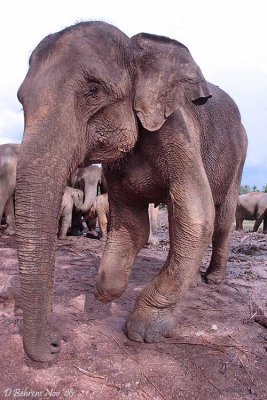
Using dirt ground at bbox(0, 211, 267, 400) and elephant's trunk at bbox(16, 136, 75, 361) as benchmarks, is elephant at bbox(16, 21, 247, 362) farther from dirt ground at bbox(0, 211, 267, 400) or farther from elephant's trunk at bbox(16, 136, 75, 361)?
dirt ground at bbox(0, 211, 267, 400)

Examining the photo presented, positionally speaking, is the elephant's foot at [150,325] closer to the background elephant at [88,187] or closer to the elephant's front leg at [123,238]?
the elephant's front leg at [123,238]

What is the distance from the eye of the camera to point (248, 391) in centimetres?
257

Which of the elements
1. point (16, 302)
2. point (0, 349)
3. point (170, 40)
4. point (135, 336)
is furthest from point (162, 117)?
point (16, 302)

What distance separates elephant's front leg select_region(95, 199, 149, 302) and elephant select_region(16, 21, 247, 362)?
12mm

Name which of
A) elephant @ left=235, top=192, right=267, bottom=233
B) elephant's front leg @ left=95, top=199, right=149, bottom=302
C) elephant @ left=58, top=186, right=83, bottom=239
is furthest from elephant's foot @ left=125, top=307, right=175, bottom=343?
elephant @ left=235, top=192, right=267, bottom=233

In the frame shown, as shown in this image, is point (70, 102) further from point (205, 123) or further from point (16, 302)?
point (16, 302)

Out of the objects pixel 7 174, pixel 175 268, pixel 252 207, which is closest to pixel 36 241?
pixel 175 268

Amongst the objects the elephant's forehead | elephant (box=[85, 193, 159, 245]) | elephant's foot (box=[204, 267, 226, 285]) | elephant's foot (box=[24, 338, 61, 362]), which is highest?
the elephant's forehead

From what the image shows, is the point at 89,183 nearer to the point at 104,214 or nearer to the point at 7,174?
the point at 104,214

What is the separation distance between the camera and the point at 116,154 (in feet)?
9.48

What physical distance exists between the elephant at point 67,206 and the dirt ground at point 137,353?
482cm

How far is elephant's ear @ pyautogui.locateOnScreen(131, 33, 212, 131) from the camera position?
2.82 m

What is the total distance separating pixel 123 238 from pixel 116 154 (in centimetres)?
124

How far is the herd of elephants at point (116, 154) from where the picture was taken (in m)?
2.26
